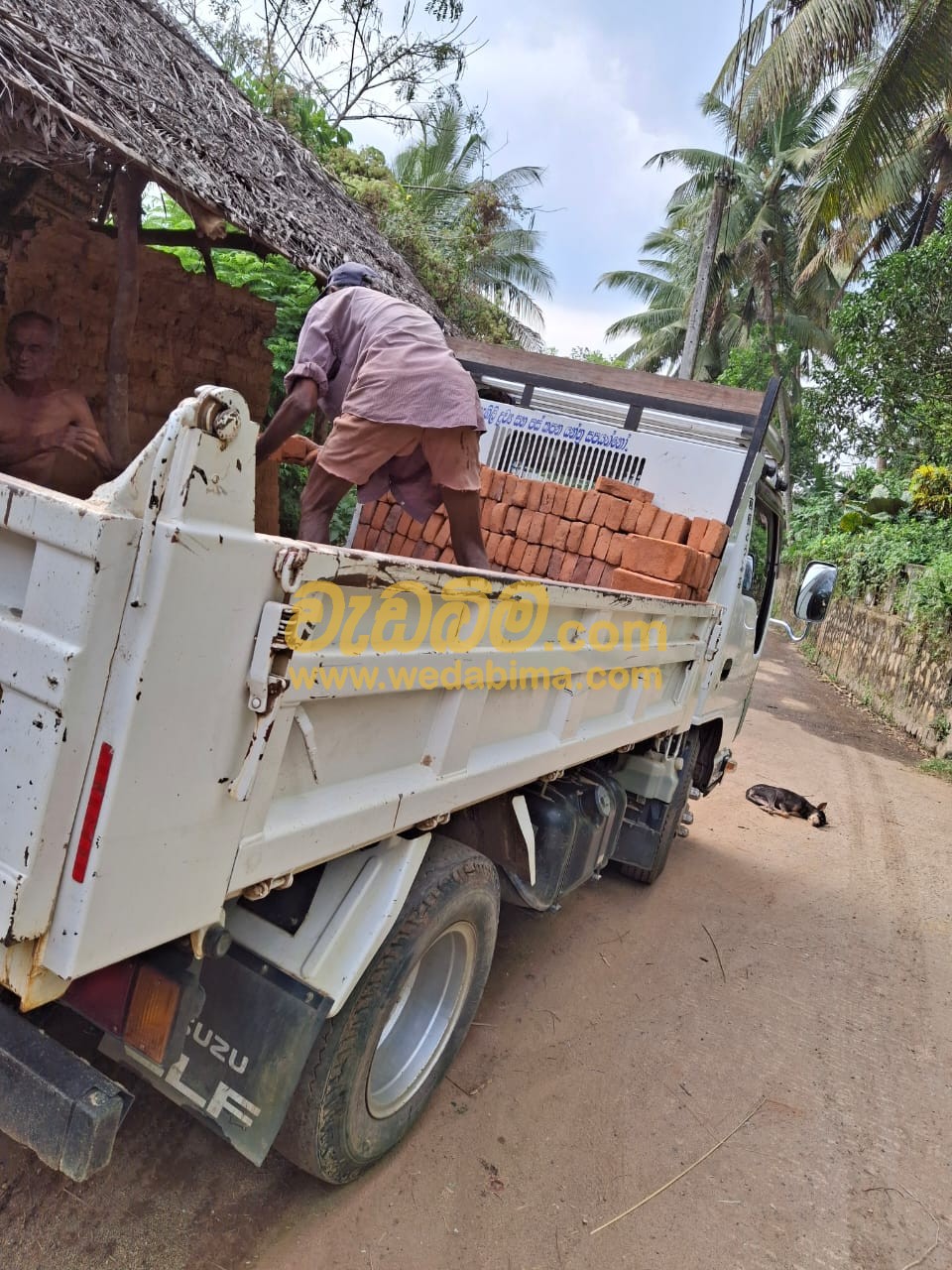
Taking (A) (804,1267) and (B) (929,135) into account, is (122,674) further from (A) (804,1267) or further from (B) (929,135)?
(B) (929,135)

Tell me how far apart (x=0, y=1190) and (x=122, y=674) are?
1583mm

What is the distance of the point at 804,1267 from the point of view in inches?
92.5

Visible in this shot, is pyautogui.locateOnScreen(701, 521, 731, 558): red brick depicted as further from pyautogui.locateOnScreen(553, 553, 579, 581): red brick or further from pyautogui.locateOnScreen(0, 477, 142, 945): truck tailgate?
pyautogui.locateOnScreen(0, 477, 142, 945): truck tailgate

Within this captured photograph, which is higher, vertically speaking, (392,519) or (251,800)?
(392,519)

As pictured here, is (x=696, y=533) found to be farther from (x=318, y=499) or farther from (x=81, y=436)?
(x=81, y=436)

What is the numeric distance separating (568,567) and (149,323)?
12.1ft

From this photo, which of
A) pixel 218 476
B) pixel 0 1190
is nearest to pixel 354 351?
pixel 218 476

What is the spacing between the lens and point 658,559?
369cm

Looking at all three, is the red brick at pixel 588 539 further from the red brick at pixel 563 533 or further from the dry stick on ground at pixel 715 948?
the dry stick on ground at pixel 715 948

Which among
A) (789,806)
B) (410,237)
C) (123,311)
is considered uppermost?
(410,237)

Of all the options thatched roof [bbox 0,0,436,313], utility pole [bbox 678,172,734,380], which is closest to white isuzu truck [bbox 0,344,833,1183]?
thatched roof [bbox 0,0,436,313]

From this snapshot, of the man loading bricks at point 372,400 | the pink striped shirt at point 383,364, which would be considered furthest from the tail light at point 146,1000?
the pink striped shirt at point 383,364

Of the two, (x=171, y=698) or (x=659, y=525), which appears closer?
(x=171, y=698)

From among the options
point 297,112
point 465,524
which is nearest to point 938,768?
point 465,524
